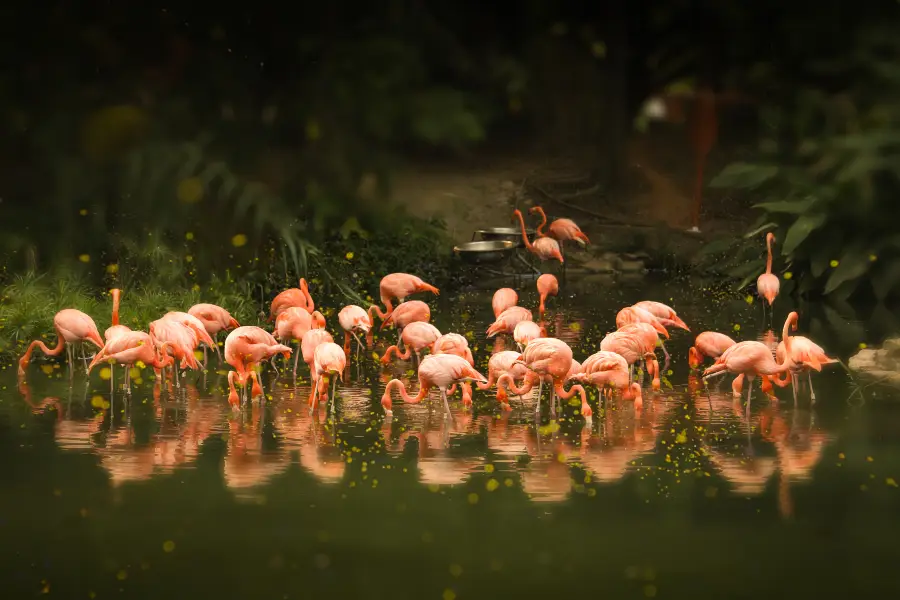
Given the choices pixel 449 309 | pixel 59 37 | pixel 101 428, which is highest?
pixel 59 37

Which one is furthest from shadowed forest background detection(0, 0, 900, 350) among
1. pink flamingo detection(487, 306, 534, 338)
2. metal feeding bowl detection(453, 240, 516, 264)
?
pink flamingo detection(487, 306, 534, 338)

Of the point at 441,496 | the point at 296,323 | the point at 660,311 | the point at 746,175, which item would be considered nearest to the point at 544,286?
the point at 660,311

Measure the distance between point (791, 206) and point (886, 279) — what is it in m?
0.89

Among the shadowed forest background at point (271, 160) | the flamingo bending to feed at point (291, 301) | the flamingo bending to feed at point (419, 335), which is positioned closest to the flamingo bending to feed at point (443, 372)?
the flamingo bending to feed at point (419, 335)

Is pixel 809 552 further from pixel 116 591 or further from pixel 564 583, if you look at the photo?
pixel 116 591

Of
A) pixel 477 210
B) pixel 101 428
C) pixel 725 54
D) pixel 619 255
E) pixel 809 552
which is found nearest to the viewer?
pixel 809 552

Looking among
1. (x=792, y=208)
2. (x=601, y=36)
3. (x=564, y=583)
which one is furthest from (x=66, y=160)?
(x=601, y=36)

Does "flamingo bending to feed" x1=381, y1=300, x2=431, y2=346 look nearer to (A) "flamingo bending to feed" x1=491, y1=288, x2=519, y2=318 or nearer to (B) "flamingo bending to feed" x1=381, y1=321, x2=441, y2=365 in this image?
(B) "flamingo bending to feed" x1=381, y1=321, x2=441, y2=365

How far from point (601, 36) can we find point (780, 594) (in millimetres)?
11489

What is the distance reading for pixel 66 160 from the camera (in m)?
8.05

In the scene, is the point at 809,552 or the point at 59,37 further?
the point at 59,37

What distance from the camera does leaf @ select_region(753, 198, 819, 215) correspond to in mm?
9148

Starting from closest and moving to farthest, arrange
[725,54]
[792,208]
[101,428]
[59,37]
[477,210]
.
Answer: [101,428] → [59,37] → [792,208] → [477,210] → [725,54]

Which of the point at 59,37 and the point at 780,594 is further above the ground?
the point at 59,37
